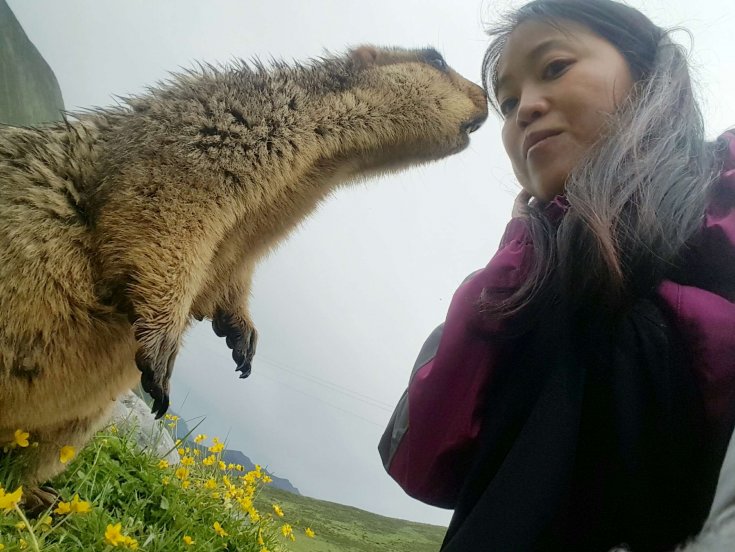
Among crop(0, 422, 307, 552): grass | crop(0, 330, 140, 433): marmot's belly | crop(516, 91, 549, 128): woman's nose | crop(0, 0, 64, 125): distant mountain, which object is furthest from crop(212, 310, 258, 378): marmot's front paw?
crop(0, 0, 64, 125): distant mountain

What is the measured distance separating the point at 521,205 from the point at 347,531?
129 inches

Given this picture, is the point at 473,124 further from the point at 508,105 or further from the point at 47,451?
the point at 47,451

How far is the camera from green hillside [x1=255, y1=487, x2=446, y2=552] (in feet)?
12.1

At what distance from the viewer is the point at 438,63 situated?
3115 mm

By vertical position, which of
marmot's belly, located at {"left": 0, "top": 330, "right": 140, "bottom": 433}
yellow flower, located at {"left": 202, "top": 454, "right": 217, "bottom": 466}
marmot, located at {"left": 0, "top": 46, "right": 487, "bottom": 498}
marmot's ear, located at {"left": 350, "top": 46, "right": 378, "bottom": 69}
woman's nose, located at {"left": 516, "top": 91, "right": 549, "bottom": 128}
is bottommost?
yellow flower, located at {"left": 202, "top": 454, "right": 217, "bottom": 466}

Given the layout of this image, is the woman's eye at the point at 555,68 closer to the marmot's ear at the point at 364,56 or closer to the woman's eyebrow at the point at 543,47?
the woman's eyebrow at the point at 543,47

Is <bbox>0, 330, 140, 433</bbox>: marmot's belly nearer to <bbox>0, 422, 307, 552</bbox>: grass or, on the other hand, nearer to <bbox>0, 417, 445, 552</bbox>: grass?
<bbox>0, 417, 445, 552</bbox>: grass

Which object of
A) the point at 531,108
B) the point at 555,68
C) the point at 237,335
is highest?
the point at 555,68

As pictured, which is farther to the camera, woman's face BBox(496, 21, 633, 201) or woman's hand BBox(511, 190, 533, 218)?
woman's hand BBox(511, 190, 533, 218)

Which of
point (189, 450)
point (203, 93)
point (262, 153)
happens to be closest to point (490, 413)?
point (262, 153)

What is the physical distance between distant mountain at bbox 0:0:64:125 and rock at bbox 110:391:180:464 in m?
5.61

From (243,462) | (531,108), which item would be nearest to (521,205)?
(531,108)

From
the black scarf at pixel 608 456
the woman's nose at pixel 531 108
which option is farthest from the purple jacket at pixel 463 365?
the woman's nose at pixel 531 108

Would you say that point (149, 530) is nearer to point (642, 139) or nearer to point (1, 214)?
point (1, 214)
